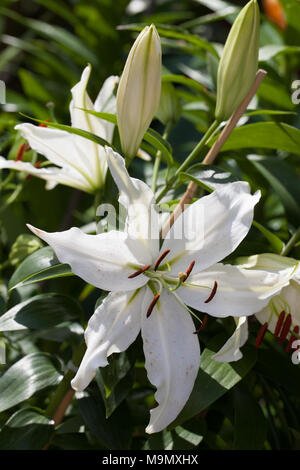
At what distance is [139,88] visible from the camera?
0.52m

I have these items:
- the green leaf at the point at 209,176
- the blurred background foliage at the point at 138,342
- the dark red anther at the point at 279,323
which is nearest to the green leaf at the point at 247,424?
the blurred background foliage at the point at 138,342

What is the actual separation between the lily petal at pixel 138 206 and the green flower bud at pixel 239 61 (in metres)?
0.13

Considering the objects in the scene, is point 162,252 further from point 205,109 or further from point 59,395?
point 205,109

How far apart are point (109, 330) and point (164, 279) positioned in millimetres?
66

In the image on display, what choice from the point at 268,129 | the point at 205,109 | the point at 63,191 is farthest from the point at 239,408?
the point at 63,191

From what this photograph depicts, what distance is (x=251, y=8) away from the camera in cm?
52

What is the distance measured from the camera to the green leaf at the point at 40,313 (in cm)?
57

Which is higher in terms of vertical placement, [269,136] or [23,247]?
[269,136]

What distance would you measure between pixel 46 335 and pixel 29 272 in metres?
0.12

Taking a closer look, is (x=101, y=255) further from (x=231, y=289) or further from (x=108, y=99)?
(x=108, y=99)

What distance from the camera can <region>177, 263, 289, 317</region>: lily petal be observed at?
1.56ft

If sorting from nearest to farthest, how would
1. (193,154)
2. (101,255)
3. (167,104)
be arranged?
(101,255)
(193,154)
(167,104)

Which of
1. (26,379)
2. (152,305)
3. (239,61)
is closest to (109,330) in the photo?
(152,305)

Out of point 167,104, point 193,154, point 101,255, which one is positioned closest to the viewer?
point 101,255
